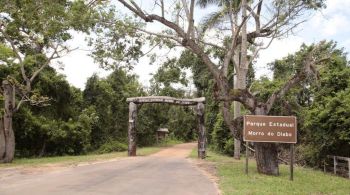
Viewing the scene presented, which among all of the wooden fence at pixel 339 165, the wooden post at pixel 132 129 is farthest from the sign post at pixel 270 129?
the wooden post at pixel 132 129

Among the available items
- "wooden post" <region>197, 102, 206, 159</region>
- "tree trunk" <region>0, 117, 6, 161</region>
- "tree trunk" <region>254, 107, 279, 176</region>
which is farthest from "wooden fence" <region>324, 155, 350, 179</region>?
"tree trunk" <region>0, 117, 6, 161</region>

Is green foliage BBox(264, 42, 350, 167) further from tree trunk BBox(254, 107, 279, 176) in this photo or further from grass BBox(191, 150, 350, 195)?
grass BBox(191, 150, 350, 195)

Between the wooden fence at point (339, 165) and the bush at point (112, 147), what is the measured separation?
18.3 metres

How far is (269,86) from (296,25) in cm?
943

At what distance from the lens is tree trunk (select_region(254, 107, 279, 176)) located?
54.7 ft

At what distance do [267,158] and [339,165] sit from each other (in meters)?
4.92

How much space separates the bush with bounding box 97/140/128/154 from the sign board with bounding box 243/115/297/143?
20018 millimetres

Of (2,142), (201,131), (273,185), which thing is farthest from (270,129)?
(2,142)

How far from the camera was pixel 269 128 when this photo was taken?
16062 millimetres

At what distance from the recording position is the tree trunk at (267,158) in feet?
54.7

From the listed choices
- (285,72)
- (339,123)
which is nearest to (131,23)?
(339,123)

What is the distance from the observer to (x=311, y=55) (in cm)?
1698

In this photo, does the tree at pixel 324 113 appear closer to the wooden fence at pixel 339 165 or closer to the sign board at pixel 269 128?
the wooden fence at pixel 339 165

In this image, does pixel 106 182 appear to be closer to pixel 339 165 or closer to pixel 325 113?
pixel 339 165
